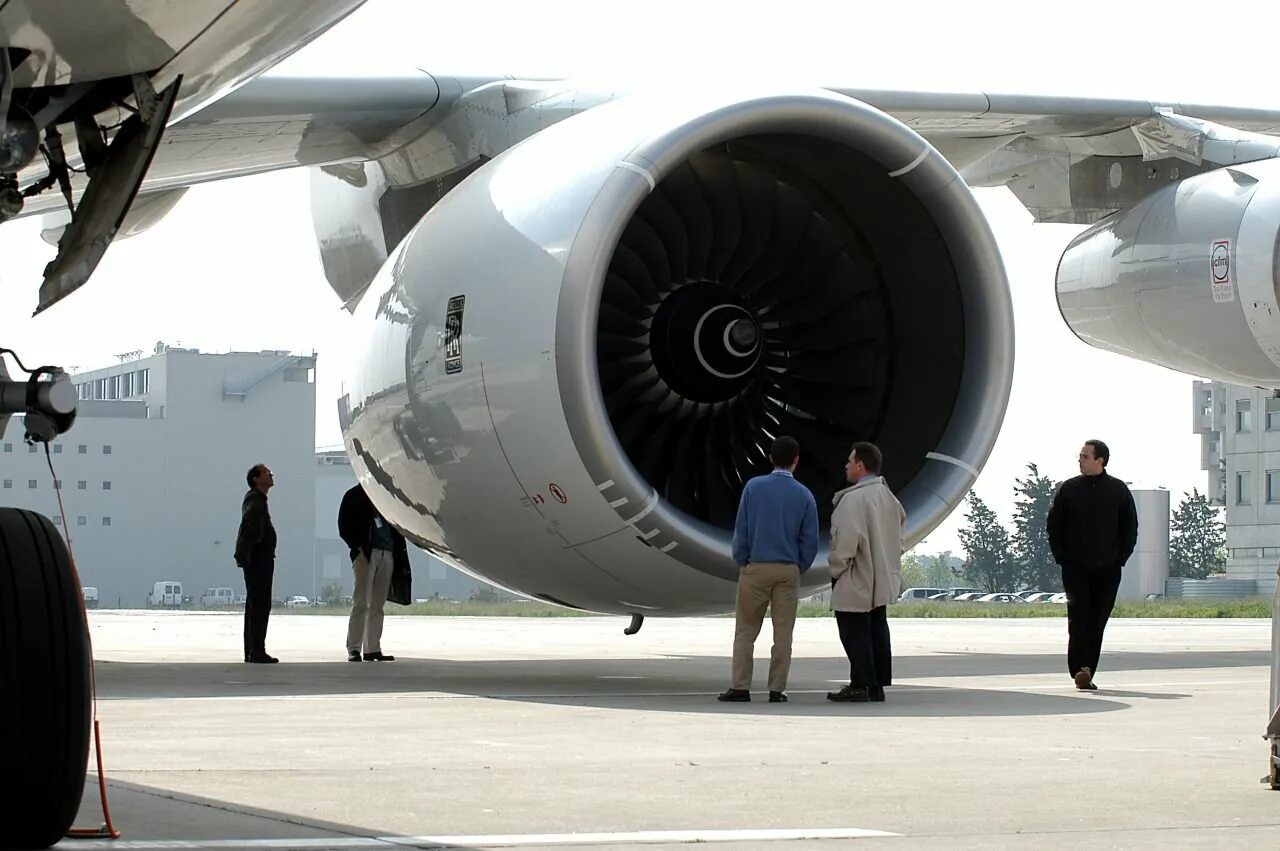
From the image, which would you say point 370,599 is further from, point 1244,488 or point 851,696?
point 1244,488

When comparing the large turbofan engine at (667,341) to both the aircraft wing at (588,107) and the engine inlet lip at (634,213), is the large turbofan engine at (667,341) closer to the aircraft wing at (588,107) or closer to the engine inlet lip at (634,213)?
the engine inlet lip at (634,213)

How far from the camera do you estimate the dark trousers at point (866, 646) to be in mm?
8156

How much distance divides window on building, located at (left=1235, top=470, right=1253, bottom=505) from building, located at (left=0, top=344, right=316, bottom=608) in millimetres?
42687

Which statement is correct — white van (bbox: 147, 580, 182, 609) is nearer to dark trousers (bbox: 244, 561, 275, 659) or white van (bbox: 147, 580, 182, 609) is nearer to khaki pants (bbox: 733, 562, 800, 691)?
dark trousers (bbox: 244, 561, 275, 659)

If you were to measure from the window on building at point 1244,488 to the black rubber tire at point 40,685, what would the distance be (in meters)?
68.2

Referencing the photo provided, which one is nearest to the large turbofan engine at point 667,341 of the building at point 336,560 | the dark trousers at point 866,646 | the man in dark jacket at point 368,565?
the dark trousers at point 866,646

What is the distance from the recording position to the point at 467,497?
26.6 ft

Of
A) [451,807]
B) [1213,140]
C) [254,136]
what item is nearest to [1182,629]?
[1213,140]

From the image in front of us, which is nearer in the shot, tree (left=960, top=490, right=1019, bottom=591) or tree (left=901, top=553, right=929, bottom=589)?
tree (left=960, top=490, right=1019, bottom=591)

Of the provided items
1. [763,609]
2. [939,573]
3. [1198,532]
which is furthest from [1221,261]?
[939,573]

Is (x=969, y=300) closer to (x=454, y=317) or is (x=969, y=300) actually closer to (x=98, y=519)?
Answer: (x=454, y=317)

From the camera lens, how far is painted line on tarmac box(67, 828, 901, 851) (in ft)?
12.8

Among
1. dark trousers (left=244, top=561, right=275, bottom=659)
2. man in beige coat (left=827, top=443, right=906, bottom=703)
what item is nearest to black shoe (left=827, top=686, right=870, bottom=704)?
man in beige coat (left=827, top=443, right=906, bottom=703)

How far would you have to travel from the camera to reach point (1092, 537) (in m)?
9.52
